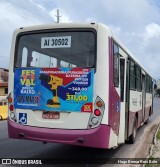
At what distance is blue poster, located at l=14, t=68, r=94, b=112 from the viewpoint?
7.80m

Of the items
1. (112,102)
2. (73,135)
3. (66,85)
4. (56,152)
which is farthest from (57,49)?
(56,152)

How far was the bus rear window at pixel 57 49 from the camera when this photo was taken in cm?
803

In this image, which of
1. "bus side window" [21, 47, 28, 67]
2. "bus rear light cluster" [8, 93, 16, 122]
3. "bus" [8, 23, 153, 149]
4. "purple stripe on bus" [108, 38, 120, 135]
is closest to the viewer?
"bus" [8, 23, 153, 149]

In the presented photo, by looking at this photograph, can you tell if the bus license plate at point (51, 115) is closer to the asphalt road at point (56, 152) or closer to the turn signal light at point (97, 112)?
the turn signal light at point (97, 112)

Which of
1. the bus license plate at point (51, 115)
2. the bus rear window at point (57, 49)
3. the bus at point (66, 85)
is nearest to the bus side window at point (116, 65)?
the bus at point (66, 85)

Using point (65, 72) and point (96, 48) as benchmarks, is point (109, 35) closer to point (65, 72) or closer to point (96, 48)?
point (96, 48)

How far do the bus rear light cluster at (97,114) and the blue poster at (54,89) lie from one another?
0.42ft

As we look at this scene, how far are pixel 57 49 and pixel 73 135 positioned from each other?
2.00 metres

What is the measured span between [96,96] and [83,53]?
1.04 meters

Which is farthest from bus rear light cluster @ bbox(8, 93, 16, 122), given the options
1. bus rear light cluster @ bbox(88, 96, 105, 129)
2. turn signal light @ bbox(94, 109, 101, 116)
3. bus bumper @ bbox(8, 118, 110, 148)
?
turn signal light @ bbox(94, 109, 101, 116)

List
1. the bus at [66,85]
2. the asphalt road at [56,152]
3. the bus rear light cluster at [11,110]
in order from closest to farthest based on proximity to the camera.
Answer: the bus at [66,85] → the bus rear light cluster at [11,110] → the asphalt road at [56,152]

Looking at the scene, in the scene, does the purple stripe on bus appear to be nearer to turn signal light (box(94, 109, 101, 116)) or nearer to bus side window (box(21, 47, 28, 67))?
turn signal light (box(94, 109, 101, 116))

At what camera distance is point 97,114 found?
25.2ft

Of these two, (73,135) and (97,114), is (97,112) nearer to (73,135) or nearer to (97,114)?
(97,114)
